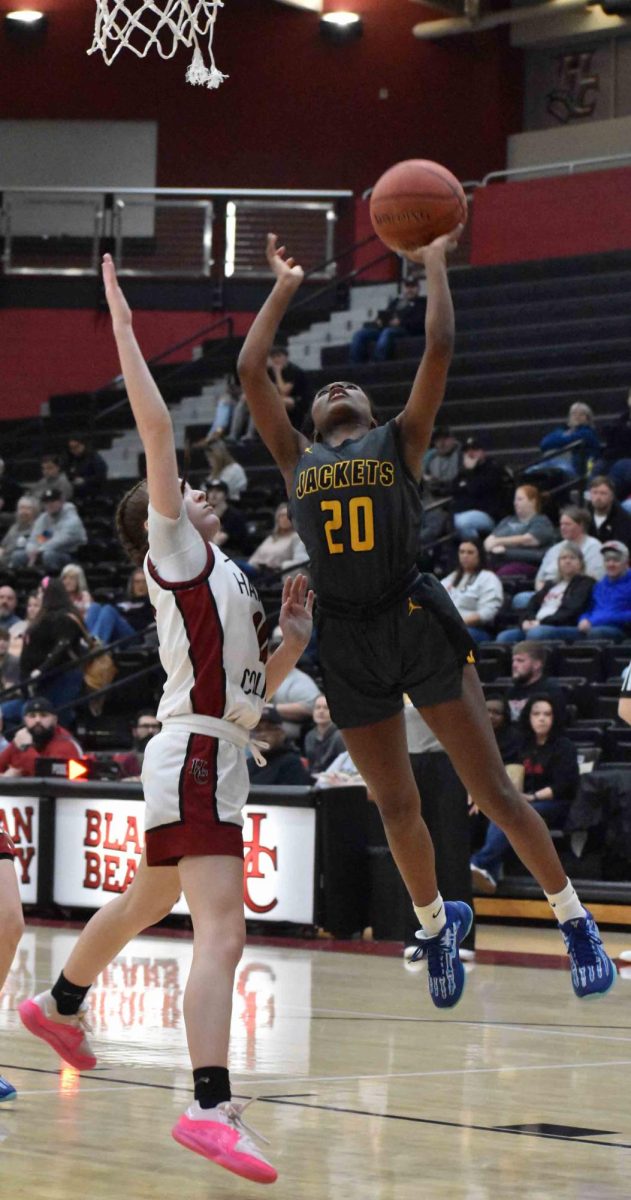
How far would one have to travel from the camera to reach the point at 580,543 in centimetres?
1289

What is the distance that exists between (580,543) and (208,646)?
8836 millimetres

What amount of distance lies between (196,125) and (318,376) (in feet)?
20.3

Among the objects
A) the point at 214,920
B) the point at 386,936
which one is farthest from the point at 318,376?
the point at 214,920

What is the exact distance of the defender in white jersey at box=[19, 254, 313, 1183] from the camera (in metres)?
4.09

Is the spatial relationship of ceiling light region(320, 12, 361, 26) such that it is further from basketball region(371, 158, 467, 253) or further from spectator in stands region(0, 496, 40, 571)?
basketball region(371, 158, 467, 253)

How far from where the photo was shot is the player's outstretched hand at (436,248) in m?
5.09

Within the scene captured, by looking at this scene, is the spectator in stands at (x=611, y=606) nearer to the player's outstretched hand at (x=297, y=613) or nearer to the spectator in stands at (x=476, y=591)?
the spectator in stands at (x=476, y=591)

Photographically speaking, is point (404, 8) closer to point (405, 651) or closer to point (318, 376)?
point (318, 376)

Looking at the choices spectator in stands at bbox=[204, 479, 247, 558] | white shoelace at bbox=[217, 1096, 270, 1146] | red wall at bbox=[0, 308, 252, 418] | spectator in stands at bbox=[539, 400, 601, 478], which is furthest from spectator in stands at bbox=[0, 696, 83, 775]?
red wall at bbox=[0, 308, 252, 418]

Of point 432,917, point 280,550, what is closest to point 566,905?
point 432,917

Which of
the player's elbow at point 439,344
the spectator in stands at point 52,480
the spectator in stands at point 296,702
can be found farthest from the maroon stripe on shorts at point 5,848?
the spectator in stands at point 52,480

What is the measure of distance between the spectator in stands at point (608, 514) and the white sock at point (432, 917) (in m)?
7.85

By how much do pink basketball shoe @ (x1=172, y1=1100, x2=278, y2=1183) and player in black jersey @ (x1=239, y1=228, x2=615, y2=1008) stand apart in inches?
56.3

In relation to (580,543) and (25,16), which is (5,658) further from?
(25,16)
